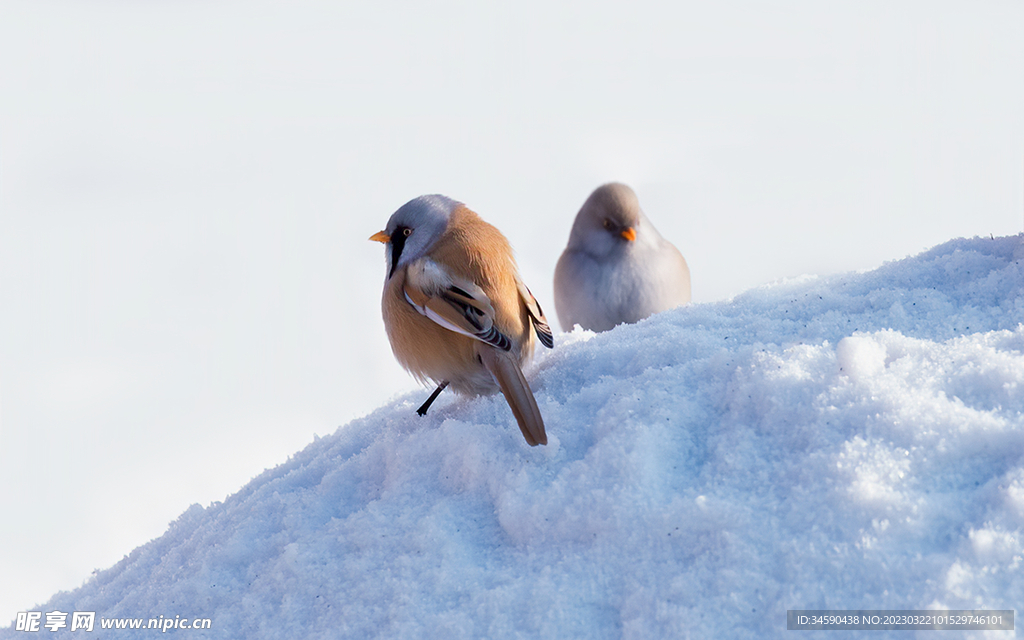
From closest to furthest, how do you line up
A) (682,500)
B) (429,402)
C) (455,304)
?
(682,500) < (455,304) < (429,402)

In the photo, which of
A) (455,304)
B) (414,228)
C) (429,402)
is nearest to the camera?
(455,304)

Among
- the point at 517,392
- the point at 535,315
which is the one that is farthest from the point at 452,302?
the point at 517,392

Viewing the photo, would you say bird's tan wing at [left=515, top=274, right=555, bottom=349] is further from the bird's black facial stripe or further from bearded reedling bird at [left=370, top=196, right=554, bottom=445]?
the bird's black facial stripe

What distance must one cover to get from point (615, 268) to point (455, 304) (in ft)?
6.05

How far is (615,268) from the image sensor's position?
4191mm

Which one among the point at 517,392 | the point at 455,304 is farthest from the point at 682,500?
the point at 455,304

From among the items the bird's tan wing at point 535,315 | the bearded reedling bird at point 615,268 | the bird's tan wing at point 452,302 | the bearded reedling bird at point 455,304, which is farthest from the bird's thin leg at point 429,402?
the bearded reedling bird at point 615,268

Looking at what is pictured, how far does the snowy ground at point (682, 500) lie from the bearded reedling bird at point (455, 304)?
5.4 inches

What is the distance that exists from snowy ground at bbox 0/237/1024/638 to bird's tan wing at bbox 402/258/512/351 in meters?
0.23

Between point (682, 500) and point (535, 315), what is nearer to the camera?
point (682, 500)

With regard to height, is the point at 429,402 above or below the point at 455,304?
below

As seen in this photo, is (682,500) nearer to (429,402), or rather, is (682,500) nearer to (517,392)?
(517,392)

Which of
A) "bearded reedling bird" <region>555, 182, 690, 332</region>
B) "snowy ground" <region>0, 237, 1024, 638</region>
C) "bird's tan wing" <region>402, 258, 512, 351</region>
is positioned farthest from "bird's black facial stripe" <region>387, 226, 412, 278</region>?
"bearded reedling bird" <region>555, 182, 690, 332</region>

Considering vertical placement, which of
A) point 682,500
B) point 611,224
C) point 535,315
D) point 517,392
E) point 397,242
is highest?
point 397,242
